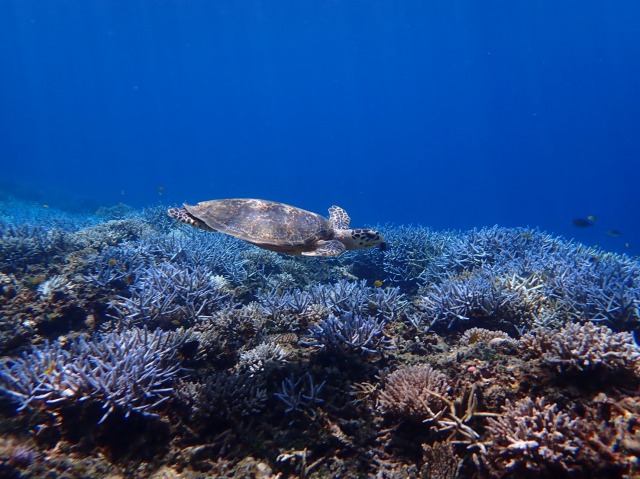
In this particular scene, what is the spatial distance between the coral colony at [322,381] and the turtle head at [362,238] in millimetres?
1143

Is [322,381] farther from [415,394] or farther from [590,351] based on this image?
[590,351]

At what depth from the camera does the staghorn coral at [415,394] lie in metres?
3.09

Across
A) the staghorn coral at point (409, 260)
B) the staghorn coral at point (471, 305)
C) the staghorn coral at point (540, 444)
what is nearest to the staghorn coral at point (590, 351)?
the staghorn coral at point (540, 444)

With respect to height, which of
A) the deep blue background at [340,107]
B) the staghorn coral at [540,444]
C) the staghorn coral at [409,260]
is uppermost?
the deep blue background at [340,107]

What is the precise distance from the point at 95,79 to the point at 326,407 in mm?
173532

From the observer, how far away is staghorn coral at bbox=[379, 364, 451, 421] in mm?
3088

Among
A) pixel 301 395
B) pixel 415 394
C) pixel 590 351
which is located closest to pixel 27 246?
pixel 301 395

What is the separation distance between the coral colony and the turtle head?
1.14 metres

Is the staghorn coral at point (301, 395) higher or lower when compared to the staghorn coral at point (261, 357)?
lower

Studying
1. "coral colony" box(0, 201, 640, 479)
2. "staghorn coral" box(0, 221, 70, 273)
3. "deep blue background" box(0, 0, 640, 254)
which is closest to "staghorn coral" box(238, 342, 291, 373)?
"coral colony" box(0, 201, 640, 479)

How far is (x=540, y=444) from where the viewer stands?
2.36 meters

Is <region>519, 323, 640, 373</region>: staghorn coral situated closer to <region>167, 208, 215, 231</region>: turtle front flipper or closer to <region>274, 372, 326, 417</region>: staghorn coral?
<region>274, 372, 326, 417</region>: staghorn coral

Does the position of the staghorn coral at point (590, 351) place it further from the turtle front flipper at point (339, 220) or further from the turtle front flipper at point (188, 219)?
the turtle front flipper at point (188, 219)

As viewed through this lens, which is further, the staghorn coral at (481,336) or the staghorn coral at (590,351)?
the staghorn coral at (481,336)
